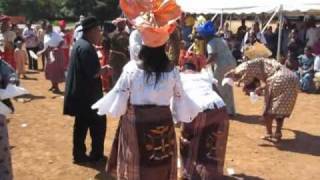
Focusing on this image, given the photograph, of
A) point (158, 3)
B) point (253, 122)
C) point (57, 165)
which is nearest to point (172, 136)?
point (158, 3)

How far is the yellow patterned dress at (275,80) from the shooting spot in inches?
296

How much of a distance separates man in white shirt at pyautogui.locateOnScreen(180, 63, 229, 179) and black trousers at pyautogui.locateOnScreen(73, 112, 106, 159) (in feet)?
4.06

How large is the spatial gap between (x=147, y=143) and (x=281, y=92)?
376cm

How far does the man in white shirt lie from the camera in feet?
18.1

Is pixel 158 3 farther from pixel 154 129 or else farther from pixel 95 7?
pixel 95 7

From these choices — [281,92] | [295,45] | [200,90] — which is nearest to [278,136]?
[281,92]

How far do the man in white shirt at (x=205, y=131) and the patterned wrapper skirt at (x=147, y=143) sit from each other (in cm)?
107

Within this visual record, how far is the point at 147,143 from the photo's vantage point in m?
4.36

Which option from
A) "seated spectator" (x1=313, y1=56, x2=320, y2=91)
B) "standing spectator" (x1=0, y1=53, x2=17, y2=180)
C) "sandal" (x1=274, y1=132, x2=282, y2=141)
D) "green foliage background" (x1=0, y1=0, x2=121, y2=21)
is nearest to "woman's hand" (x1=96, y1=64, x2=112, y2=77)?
"standing spectator" (x1=0, y1=53, x2=17, y2=180)

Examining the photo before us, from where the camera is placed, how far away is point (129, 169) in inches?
174

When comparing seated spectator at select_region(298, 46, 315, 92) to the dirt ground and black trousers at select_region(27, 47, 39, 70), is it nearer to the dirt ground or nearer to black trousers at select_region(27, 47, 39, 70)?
the dirt ground

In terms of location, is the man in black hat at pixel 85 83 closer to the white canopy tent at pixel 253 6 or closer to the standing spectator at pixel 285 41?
the white canopy tent at pixel 253 6

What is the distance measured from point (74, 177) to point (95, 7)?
132ft

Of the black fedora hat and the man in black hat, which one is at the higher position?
the black fedora hat
